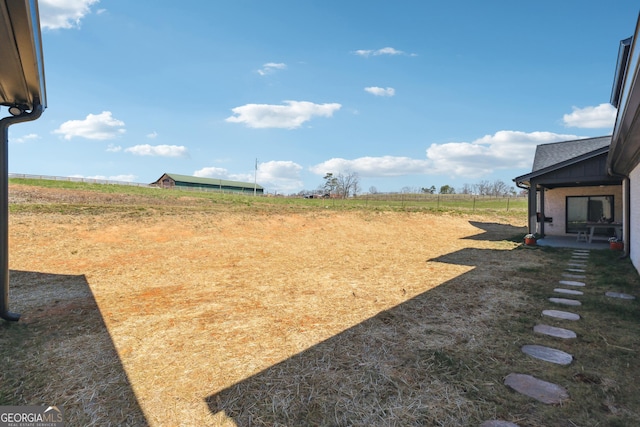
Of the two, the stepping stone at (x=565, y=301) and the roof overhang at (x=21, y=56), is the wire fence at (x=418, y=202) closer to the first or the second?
the stepping stone at (x=565, y=301)

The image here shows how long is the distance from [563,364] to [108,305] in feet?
18.5

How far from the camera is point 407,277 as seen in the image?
6.22 m

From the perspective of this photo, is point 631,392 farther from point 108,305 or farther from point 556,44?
point 556,44

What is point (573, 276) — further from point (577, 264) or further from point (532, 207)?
point (532, 207)

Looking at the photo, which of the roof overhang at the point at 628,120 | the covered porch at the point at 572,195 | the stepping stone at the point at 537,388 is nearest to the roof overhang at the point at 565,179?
the covered porch at the point at 572,195

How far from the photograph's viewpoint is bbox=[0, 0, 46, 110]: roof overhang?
2086 mm

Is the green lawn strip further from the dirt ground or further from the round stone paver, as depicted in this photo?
the round stone paver

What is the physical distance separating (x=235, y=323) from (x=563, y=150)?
53.6 ft

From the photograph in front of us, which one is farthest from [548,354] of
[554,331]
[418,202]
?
[418,202]

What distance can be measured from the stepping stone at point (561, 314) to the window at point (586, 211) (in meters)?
11.0

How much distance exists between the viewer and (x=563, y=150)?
13828 mm

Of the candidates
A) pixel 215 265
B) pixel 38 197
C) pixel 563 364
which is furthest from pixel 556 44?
pixel 38 197

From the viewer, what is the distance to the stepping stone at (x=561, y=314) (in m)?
3.82

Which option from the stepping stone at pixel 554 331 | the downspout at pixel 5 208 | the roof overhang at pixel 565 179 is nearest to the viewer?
the stepping stone at pixel 554 331
